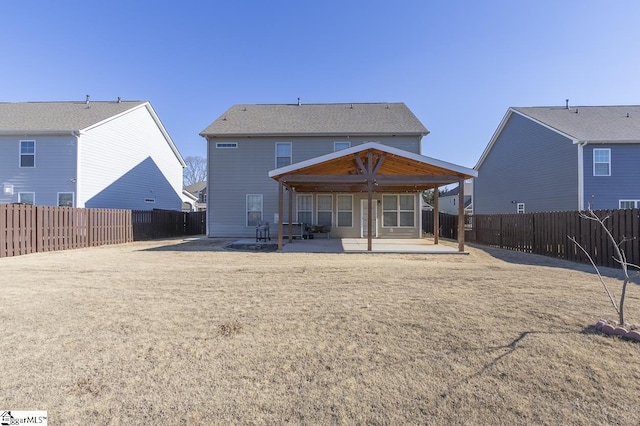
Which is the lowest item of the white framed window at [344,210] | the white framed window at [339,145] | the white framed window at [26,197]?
the white framed window at [344,210]

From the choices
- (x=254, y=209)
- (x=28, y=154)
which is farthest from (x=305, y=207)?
(x=28, y=154)

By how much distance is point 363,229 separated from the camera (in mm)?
15695

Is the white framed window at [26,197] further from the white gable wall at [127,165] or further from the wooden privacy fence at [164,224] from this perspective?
the wooden privacy fence at [164,224]

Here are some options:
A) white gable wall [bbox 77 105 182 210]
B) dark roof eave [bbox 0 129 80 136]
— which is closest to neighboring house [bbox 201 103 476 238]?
white gable wall [bbox 77 105 182 210]

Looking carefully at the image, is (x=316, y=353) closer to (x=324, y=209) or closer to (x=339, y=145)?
(x=324, y=209)

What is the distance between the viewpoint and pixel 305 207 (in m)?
15.8

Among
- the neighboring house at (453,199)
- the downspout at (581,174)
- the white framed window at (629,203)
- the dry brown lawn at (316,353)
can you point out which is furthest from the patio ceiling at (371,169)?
the neighboring house at (453,199)

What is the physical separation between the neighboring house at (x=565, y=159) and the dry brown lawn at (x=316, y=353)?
12.6 meters

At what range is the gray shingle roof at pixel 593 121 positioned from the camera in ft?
50.1

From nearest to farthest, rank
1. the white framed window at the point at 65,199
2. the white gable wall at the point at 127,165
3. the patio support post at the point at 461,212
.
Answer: the patio support post at the point at 461,212 < the white framed window at the point at 65,199 < the white gable wall at the point at 127,165

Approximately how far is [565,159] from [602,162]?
1517 millimetres

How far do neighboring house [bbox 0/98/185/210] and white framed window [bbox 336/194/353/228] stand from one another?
12.9 m

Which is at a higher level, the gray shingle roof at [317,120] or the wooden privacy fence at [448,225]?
the gray shingle roof at [317,120]

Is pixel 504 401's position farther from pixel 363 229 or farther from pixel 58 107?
pixel 58 107
